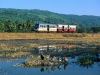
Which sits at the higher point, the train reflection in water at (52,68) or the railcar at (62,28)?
the railcar at (62,28)

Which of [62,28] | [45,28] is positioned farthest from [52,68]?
[62,28]

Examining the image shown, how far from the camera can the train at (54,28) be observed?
79.1 m

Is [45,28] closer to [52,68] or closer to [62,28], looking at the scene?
[62,28]

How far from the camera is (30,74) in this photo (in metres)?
21.2

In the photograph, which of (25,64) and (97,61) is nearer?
(25,64)

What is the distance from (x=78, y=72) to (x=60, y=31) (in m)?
62.3

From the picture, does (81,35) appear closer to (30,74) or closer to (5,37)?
(5,37)

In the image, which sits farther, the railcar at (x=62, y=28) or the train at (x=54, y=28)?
the railcar at (x=62, y=28)

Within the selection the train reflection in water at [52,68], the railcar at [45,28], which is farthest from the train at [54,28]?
the train reflection in water at [52,68]

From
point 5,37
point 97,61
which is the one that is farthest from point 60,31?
point 97,61

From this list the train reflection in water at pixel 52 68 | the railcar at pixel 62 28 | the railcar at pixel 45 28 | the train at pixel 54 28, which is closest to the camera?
the train reflection in water at pixel 52 68

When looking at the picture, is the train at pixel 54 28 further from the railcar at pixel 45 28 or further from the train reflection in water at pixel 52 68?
the train reflection in water at pixel 52 68

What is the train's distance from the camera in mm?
79062

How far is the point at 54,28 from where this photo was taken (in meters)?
82.7
